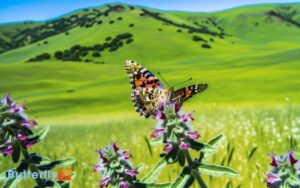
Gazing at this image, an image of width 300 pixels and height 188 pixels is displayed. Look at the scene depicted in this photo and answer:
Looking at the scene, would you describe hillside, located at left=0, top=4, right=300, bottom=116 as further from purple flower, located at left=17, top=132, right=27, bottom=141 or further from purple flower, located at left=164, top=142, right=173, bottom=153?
purple flower, located at left=17, top=132, right=27, bottom=141

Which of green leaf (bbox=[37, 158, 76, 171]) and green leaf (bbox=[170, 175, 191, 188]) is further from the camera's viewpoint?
green leaf (bbox=[37, 158, 76, 171])

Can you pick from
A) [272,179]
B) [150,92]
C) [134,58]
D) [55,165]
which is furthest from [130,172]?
[134,58]

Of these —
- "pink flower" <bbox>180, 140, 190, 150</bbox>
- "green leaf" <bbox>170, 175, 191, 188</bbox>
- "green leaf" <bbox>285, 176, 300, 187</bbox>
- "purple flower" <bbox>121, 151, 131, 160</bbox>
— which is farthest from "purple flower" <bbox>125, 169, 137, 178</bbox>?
"green leaf" <bbox>285, 176, 300, 187</bbox>

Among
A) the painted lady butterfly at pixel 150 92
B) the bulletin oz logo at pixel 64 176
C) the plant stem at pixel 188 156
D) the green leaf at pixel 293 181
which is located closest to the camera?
the green leaf at pixel 293 181


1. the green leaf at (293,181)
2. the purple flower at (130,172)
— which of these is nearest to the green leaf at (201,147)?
the purple flower at (130,172)

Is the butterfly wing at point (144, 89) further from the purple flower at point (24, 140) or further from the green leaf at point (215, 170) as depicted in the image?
the purple flower at point (24, 140)
